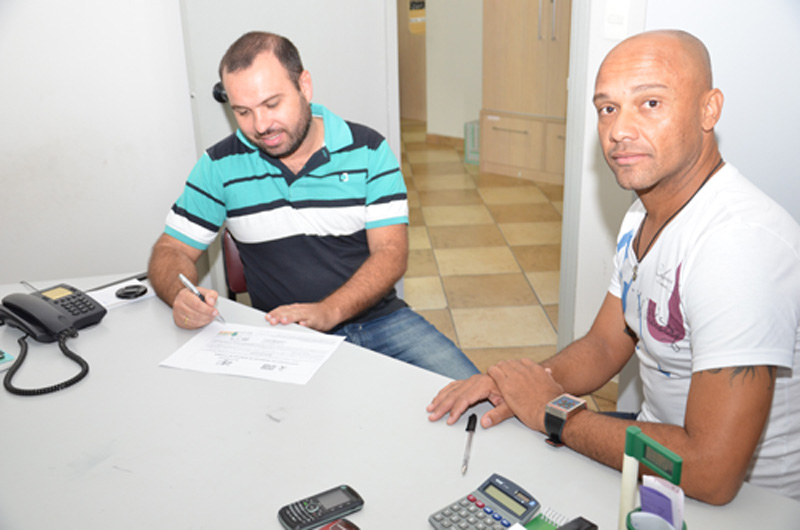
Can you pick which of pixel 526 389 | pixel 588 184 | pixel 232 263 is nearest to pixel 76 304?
pixel 232 263

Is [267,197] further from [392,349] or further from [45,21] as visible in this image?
[45,21]

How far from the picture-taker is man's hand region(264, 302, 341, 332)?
1.67 m

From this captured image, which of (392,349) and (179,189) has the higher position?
(179,189)

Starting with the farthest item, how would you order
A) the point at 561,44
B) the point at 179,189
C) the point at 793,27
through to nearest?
the point at 561,44 < the point at 179,189 < the point at 793,27

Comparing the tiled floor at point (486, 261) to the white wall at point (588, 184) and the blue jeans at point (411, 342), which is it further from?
the blue jeans at point (411, 342)

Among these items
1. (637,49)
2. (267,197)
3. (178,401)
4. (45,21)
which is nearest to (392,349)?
(267,197)

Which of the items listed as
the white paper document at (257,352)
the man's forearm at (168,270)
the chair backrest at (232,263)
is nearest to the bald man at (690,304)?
the white paper document at (257,352)

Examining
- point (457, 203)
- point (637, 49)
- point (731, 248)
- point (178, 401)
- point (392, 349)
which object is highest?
point (637, 49)

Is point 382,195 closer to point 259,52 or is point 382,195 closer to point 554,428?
point 259,52

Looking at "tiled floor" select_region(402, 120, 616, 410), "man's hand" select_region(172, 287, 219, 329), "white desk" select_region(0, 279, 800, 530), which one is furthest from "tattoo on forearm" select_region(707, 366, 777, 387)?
"tiled floor" select_region(402, 120, 616, 410)

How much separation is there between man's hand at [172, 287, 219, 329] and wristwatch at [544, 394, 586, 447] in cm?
84

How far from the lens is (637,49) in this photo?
1304 millimetres

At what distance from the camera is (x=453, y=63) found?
658 cm

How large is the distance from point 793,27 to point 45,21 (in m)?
2.52
